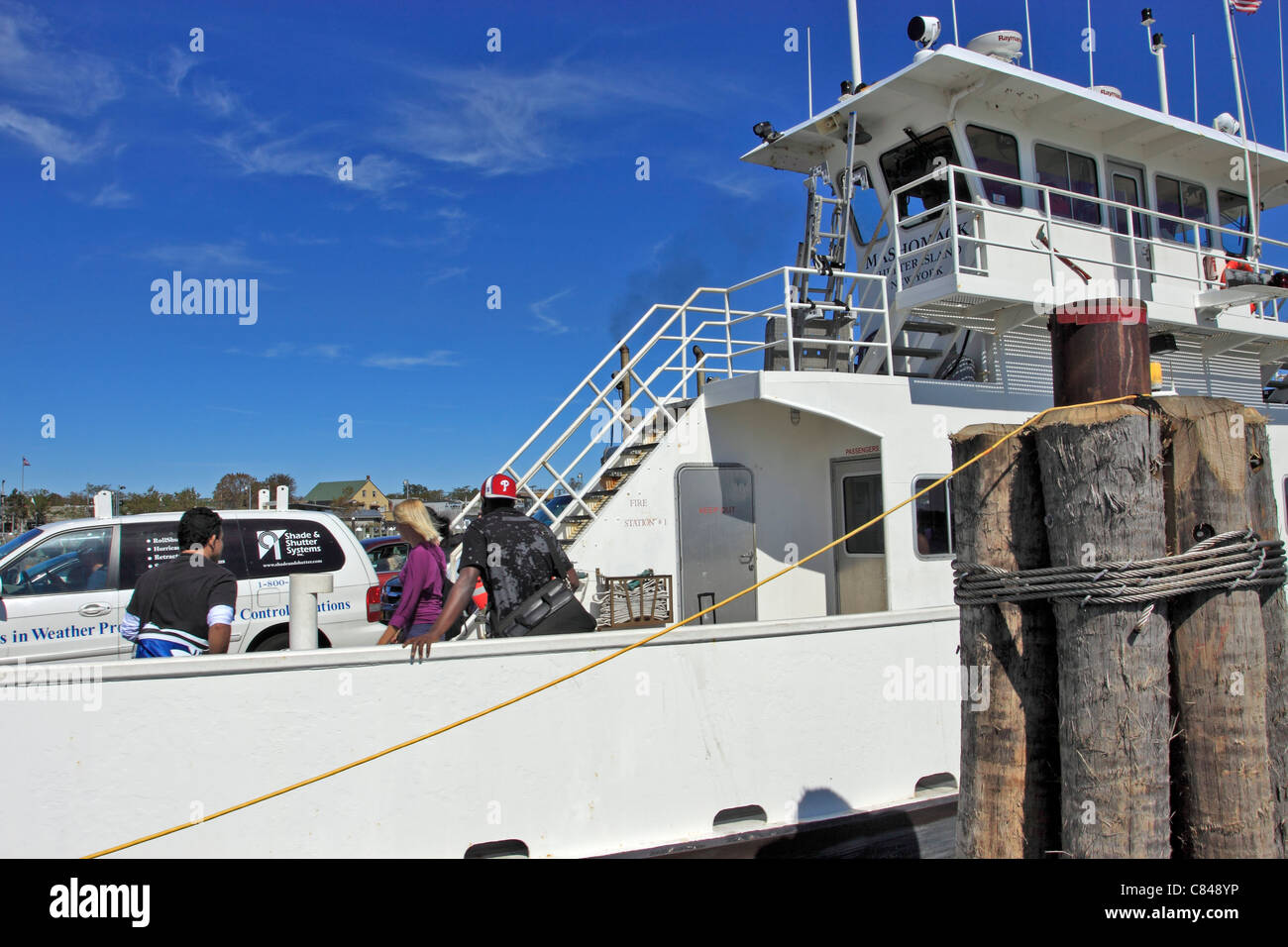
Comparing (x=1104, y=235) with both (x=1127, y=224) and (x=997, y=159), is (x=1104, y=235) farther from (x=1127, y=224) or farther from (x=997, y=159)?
(x=997, y=159)

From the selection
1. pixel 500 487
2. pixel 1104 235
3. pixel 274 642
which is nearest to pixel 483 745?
pixel 500 487

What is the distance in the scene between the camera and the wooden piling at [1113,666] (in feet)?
7.40

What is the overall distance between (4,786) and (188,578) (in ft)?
3.94

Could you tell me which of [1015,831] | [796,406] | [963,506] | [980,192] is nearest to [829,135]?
[980,192]

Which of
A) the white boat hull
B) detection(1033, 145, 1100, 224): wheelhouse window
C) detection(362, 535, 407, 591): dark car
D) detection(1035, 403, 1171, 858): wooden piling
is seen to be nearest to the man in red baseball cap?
the white boat hull

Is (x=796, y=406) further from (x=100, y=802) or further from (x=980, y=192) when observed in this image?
(x=100, y=802)

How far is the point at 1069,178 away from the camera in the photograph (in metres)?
9.70

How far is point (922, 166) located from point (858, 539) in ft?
14.4

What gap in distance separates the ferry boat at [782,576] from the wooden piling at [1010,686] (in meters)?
0.12

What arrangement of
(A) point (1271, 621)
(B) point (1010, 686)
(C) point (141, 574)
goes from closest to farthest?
(B) point (1010, 686)
(A) point (1271, 621)
(C) point (141, 574)

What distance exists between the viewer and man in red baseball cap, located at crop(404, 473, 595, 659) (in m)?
4.50

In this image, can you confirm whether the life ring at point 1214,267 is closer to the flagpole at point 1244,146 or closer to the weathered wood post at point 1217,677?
the flagpole at point 1244,146

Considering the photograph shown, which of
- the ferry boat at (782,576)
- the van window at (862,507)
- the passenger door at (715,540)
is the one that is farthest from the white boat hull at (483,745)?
the van window at (862,507)
